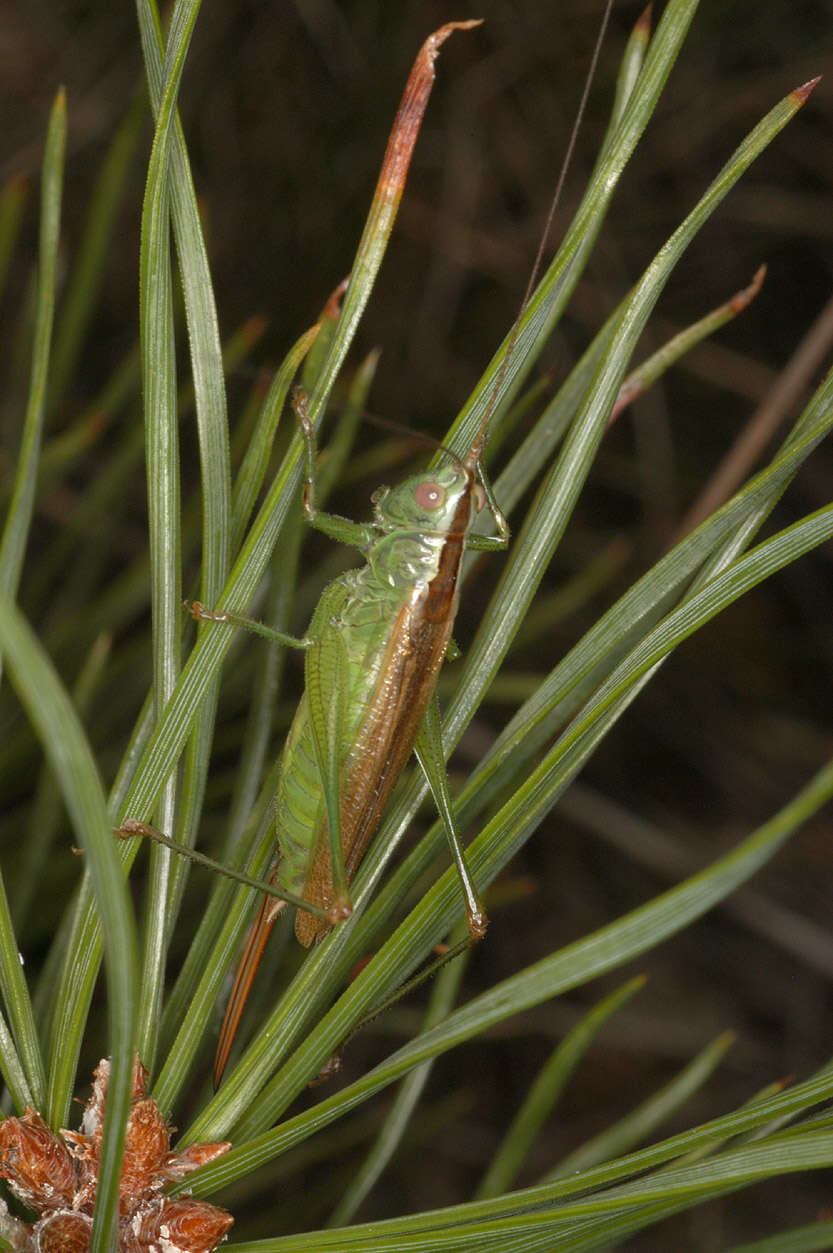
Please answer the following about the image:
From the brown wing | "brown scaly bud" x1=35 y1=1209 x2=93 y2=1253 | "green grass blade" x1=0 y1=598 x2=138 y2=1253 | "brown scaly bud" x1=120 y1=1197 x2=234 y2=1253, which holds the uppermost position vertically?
the brown wing

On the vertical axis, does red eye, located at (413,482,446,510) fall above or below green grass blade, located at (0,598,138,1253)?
above

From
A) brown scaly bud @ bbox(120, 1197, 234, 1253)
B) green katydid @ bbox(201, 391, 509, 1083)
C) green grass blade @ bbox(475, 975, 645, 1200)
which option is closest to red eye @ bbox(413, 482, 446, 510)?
green katydid @ bbox(201, 391, 509, 1083)

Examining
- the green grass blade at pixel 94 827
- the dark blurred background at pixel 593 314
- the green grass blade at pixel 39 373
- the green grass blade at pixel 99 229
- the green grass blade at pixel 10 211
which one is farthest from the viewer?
the dark blurred background at pixel 593 314

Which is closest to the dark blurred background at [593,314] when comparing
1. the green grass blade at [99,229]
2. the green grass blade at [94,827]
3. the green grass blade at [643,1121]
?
the green grass blade at [99,229]

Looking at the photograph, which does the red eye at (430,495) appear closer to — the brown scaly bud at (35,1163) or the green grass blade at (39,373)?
the green grass blade at (39,373)

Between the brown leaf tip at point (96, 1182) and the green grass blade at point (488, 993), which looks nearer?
the green grass blade at point (488, 993)

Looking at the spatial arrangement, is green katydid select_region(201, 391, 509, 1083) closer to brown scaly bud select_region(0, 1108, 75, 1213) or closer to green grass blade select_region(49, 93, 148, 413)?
brown scaly bud select_region(0, 1108, 75, 1213)
